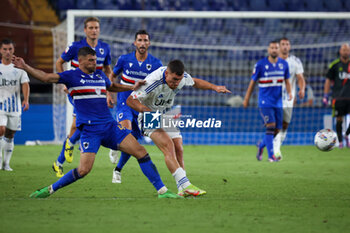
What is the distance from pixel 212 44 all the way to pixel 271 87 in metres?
9.38

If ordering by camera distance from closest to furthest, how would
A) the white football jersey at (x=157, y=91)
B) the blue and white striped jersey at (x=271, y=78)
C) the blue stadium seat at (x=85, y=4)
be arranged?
the white football jersey at (x=157, y=91)
the blue and white striped jersey at (x=271, y=78)
the blue stadium seat at (x=85, y=4)

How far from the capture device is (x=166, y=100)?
6.86 meters

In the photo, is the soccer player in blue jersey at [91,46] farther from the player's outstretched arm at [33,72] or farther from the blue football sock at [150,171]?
the player's outstretched arm at [33,72]

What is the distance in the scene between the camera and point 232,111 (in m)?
16.7

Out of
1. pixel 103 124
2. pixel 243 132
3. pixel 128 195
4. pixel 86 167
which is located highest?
pixel 103 124

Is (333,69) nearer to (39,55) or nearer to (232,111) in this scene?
(232,111)

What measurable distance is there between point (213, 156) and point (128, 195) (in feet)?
18.4

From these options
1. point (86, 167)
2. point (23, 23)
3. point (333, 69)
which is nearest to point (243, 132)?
point (333, 69)

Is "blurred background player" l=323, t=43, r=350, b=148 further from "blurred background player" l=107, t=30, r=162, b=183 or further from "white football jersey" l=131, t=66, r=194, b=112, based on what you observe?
"white football jersey" l=131, t=66, r=194, b=112

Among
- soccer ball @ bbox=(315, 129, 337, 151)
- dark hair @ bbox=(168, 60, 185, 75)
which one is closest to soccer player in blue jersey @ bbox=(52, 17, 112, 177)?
dark hair @ bbox=(168, 60, 185, 75)

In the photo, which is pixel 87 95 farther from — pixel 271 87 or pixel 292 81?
pixel 292 81

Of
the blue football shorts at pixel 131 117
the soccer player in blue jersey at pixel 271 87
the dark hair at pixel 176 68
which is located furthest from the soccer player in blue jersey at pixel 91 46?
the soccer player in blue jersey at pixel 271 87

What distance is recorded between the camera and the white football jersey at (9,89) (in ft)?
30.2

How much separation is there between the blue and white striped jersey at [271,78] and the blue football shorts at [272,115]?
0.09m
